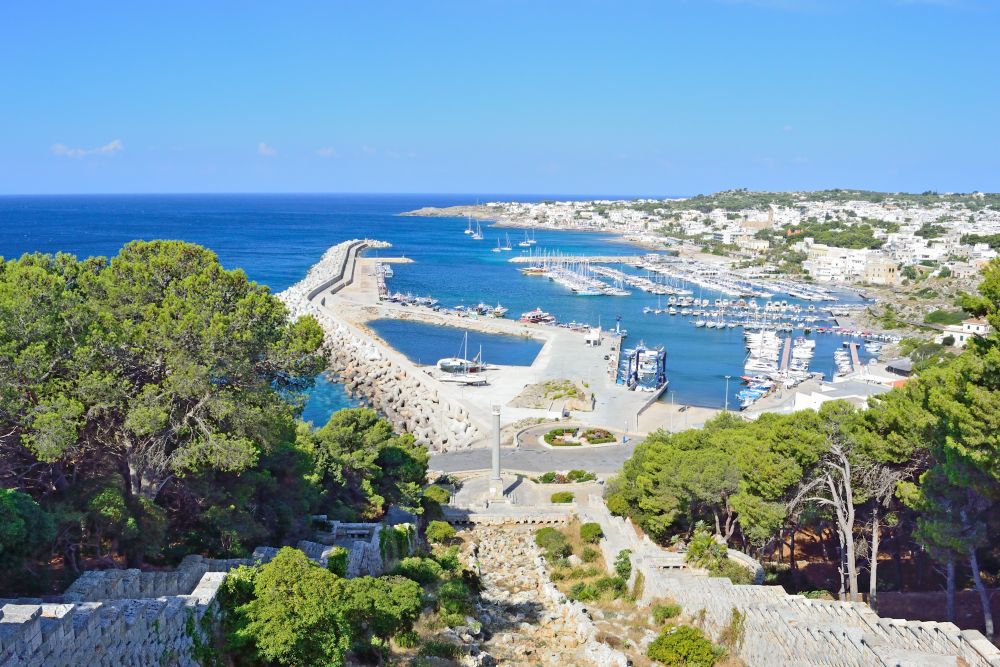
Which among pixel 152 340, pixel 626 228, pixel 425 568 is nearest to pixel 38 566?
pixel 152 340

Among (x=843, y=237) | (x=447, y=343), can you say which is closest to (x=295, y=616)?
(x=447, y=343)

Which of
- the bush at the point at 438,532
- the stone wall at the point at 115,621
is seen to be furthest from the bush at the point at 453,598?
the bush at the point at 438,532

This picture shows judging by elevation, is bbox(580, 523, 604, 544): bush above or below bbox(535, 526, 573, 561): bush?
above

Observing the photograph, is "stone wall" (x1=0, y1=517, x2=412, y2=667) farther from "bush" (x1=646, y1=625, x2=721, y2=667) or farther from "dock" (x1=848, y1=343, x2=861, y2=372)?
"dock" (x1=848, y1=343, x2=861, y2=372)

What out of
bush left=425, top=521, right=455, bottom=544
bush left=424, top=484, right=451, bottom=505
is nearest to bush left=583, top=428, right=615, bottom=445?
bush left=424, top=484, right=451, bottom=505

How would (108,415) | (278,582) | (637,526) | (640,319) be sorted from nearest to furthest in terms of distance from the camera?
1. (278,582)
2. (108,415)
3. (637,526)
4. (640,319)

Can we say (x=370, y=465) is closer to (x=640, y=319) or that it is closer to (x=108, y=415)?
(x=108, y=415)
